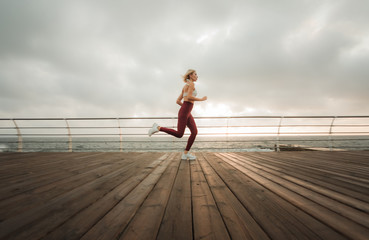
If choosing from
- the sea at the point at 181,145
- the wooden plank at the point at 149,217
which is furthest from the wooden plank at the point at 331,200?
the wooden plank at the point at 149,217

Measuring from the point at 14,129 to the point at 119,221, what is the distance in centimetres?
516

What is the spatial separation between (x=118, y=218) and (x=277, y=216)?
73cm

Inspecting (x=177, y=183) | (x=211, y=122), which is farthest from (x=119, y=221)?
(x=211, y=122)

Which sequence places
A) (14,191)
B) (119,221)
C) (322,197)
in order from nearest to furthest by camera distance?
(119,221), (322,197), (14,191)

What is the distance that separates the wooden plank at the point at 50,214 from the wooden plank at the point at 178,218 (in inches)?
18.1

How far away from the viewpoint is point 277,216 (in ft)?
2.37

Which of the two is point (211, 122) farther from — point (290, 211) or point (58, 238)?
point (58, 238)

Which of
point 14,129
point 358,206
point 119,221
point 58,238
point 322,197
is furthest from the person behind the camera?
point 14,129

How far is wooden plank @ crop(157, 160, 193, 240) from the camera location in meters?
0.58

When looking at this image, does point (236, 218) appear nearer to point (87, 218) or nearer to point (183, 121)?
point (87, 218)

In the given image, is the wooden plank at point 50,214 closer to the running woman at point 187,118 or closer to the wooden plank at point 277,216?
the wooden plank at point 277,216

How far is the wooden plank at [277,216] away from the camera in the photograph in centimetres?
58

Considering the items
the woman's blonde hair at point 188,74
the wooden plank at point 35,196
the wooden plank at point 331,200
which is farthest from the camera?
the woman's blonde hair at point 188,74

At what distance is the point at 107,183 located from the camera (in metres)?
1.29
